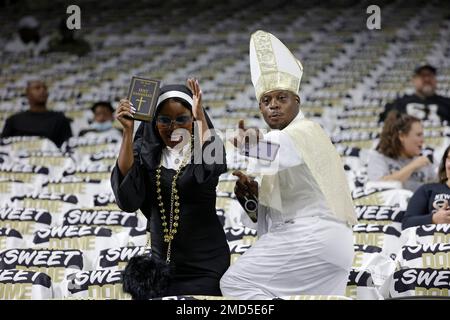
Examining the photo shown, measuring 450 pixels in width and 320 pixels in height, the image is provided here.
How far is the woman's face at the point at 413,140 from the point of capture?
23.1 feet

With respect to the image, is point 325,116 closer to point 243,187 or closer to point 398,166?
point 398,166

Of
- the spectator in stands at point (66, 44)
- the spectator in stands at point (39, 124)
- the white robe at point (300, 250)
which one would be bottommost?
the white robe at point (300, 250)

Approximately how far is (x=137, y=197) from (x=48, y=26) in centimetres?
1067

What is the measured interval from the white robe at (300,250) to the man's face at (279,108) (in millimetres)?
127

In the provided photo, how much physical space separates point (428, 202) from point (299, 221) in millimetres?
1677

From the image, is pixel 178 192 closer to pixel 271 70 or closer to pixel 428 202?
pixel 271 70

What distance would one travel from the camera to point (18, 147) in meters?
8.84

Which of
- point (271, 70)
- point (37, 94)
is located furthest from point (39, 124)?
point (271, 70)

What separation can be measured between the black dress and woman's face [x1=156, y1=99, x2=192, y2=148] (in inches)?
4.2

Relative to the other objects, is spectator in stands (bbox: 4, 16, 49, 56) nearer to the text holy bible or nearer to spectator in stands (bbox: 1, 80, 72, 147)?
spectator in stands (bbox: 1, 80, 72, 147)

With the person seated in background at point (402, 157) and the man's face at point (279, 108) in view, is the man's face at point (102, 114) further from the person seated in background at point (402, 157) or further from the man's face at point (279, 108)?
the man's face at point (279, 108)

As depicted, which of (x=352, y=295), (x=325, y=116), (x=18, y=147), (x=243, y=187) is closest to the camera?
(x=243, y=187)

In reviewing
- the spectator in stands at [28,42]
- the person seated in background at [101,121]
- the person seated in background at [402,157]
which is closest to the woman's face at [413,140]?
the person seated in background at [402,157]
